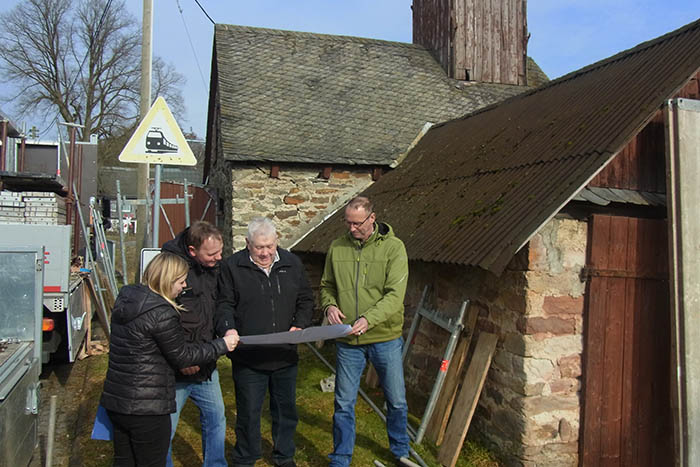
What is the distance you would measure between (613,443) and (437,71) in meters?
10.5

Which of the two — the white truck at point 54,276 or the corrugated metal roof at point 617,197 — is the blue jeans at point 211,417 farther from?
the white truck at point 54,276

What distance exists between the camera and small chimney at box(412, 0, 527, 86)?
1347 cm

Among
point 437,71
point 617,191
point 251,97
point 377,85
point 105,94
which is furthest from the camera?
point 105,94

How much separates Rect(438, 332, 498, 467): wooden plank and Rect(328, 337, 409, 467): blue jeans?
375 millimetres

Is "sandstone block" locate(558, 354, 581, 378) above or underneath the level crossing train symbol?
underneath

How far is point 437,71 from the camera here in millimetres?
13383

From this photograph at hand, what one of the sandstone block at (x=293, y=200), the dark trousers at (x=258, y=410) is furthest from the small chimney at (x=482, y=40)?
the dark trousers at (x=258, y=410)

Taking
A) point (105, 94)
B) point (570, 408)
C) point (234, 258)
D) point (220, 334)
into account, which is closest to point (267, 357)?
point (220, 334)

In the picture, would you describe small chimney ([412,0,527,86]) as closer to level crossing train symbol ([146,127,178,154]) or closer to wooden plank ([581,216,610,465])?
level crossing train symbol ([146,127,178,154])

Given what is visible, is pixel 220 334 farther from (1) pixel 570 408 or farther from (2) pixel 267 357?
(1) pixel 570 408

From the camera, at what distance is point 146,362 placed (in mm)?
3020

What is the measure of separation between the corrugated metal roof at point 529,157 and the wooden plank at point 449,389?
65cm

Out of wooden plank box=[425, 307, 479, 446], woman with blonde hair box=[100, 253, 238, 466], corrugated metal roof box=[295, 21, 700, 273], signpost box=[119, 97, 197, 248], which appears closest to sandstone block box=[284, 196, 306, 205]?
corrugated metal roof box=[295, 21, 700, 273]

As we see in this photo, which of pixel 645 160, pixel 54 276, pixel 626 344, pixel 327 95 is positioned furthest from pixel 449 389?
pixel 327 95
